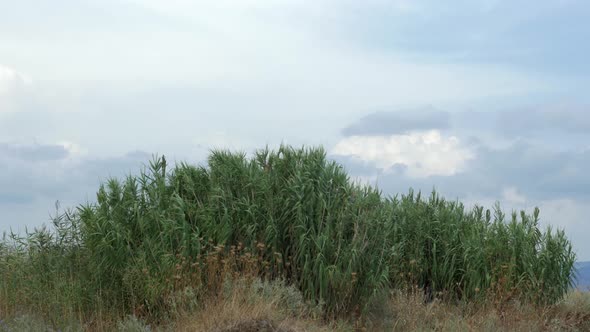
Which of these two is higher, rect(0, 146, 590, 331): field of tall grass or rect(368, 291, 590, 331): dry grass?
rect(0, 146, 590, 331): field of tall grass

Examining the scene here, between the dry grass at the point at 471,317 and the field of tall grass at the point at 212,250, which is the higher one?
the field of tall grass at the point at 212,250

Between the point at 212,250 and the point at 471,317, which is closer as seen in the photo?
the point at 212,250

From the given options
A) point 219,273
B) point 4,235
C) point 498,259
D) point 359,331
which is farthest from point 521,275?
point 4,235

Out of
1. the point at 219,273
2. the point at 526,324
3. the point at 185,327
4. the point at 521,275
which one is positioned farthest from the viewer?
the point at 521,275

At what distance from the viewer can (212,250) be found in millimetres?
13789

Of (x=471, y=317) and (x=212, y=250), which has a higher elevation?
(x=212, y=250)

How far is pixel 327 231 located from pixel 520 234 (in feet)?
23.2

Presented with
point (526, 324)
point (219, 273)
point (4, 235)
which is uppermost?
point (4, 235)

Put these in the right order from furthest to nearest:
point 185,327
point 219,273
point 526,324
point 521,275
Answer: point 521,275, point 526,324, point 219,273, point 185,327

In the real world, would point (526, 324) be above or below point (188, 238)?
below

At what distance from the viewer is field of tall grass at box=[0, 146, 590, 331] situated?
1315 centimetres

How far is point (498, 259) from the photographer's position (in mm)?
18172

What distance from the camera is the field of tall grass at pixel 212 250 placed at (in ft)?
43.1

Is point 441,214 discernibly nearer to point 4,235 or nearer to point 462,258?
point 462,258
